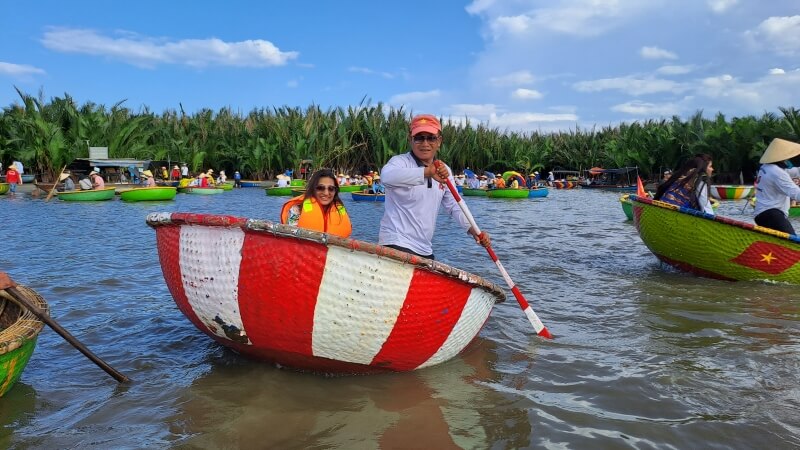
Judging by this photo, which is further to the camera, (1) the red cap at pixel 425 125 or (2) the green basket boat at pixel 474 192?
(2) the green basket boat at pixel 474 192

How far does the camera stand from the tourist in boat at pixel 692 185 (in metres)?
6.84

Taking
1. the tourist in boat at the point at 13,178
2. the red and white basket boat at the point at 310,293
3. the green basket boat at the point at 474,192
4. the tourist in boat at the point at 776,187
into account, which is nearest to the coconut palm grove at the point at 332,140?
the tourist in boat at the point at 13,178

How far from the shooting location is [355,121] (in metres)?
38.2

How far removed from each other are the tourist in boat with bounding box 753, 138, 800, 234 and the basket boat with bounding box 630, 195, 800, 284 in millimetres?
542

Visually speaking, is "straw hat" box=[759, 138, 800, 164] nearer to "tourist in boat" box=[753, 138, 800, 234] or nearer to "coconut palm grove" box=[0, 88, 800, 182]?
"tourist in boat" box=[753, 138, 800, 234]

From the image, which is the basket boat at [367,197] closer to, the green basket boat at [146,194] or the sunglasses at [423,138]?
the green basket boat at [146,194]

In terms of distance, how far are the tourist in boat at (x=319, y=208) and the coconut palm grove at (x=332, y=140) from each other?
94.8ft

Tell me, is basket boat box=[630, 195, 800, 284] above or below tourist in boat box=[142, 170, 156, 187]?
below

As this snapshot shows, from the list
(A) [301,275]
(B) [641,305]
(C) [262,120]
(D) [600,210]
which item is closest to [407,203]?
(A) [301,275]

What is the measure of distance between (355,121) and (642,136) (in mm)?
18716

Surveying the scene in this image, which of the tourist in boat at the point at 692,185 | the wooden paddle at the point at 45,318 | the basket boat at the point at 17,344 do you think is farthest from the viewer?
the tourist in boat at the point at 692,185

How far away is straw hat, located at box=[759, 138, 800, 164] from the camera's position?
6.38m

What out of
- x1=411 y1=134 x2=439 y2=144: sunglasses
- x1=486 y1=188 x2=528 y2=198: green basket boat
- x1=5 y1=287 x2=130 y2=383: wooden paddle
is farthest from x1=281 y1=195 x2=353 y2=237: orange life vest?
x1=486 y1=188 x2=528 y2=198: green basket boat

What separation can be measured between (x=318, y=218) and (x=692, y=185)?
189 inches
